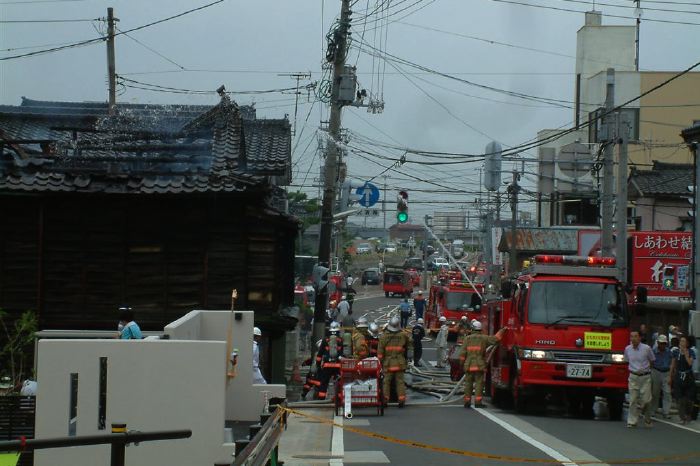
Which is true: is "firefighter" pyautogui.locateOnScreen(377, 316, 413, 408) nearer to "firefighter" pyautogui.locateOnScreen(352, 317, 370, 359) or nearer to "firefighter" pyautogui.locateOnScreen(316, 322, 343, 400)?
"firefighter" pyautogui.locateOnScreen(352, 317, 370, 359)

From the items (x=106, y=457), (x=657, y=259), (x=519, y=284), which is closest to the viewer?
(x=106, y=457)

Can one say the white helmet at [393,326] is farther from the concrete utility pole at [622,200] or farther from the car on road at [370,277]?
the car on road at [370,277]

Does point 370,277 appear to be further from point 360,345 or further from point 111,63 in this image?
point 360,345

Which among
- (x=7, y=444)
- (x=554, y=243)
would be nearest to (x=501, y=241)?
(x=554, y=243)

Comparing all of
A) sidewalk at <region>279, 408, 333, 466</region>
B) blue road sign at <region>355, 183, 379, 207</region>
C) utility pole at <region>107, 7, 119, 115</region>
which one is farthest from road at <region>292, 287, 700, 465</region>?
utility pole at <region>107, 7, 119, 115</region>

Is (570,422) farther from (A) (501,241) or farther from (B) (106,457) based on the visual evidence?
(A) (501,241)

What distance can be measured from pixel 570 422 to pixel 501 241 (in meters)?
37.7

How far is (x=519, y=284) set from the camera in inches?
822

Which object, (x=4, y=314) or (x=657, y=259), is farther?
(x=657, y=259)

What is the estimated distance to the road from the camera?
527 inches

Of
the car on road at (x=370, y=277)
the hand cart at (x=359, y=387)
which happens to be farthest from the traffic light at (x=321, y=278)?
the car on road at (x=370, y=277)

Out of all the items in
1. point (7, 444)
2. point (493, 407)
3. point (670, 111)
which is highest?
point (670, 111)

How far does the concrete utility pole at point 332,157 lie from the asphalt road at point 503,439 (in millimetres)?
8078

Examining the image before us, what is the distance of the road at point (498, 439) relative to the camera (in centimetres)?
1339
